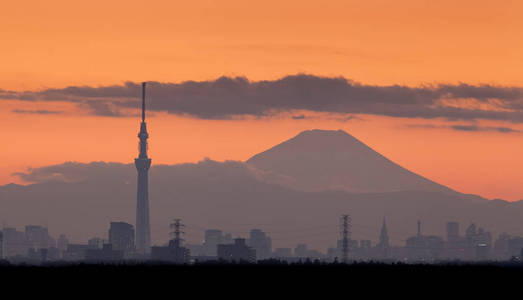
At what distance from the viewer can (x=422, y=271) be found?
105 m

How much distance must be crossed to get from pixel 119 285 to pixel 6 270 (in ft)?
38.9

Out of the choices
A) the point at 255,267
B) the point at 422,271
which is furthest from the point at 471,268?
the point at 255,267

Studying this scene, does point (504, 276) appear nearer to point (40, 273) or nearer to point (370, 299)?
point (370, 299)

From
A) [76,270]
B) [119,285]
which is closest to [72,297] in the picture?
[119,285]

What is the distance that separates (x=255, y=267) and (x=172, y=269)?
23.6 ft

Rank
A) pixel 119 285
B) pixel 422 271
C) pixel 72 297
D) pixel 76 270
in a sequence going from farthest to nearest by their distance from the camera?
pixel 422 271
pixel 76 270
pixel 119 285
pixel 72 297

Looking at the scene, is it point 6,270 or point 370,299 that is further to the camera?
point 6,270

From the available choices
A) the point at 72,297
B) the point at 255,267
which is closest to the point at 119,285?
the point at 72,297

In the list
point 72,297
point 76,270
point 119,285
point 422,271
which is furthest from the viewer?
point 422,271

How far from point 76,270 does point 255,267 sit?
1541cm

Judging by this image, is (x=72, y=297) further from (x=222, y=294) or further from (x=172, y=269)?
(x=172, y=269)

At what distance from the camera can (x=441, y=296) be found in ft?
292

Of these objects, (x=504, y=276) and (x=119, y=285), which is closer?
(x=119, y=285)

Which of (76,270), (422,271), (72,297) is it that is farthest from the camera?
(422,271)
